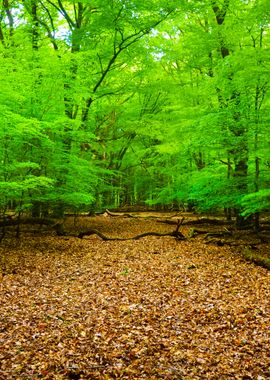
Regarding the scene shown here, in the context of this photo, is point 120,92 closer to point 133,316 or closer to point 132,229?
point 132,229

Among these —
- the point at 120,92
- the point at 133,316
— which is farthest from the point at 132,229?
the point at 133,316

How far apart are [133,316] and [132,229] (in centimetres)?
1294

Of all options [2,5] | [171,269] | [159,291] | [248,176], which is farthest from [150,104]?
[159,291]

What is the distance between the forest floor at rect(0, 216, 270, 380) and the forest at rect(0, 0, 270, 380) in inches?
1.3

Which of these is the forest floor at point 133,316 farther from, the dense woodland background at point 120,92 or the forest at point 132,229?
the dense woodland background at point 120,92

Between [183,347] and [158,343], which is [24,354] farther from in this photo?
[183,347]

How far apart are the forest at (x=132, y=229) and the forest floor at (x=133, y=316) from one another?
0.11 feet

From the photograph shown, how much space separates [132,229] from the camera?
1992 cm

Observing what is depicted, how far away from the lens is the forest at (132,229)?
18.3 ft

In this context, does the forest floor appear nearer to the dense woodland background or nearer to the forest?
the forest

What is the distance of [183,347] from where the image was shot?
5605 mm

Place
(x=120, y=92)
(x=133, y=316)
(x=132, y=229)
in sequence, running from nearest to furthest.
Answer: (x=133, y=316) → (x=132, y=229) → (x=120, y=92)

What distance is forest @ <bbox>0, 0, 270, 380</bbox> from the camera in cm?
557

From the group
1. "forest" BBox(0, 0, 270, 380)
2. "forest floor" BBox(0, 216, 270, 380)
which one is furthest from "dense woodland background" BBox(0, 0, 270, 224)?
"forest floor" BBox(0, 216, 270, 380)
